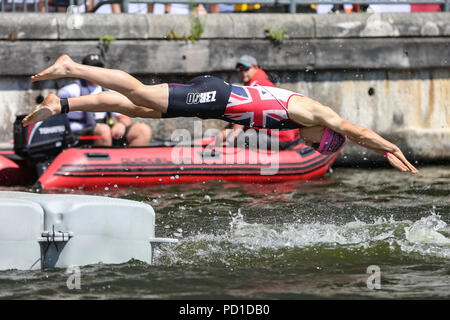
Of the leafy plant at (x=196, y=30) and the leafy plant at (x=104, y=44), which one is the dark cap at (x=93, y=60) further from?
the leafy plant at (x=196, y=30)

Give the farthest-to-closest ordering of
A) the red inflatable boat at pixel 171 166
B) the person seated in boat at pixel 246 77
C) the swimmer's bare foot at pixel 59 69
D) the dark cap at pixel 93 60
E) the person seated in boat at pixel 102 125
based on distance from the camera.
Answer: the person seated in boat at pixel 246 77 < the person seated in boat at pixel 102 125 < the dark cap at pixel 93 60 < the red inflatable boat at pixel 171 166 < the swimmer's bare foot at pixel 59 69

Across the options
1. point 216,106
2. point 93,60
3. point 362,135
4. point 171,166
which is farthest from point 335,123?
point 93,60

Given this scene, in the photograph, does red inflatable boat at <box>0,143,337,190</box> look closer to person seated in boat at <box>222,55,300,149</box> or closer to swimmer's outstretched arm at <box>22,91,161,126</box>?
person seated in boat at <box>222,55,300,149</box>

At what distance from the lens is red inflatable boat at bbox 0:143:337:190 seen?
34.3 feet

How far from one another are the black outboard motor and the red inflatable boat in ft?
0.84

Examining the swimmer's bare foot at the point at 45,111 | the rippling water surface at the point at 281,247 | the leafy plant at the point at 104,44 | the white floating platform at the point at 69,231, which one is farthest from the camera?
the leafy plant at the point at 104,44

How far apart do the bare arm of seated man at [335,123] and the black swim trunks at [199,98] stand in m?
0.61

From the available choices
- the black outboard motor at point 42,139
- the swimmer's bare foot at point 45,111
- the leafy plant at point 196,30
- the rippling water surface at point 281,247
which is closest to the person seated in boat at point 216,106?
the swimmer's bare foot at point 45,111

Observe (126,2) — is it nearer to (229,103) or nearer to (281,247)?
(229,103)

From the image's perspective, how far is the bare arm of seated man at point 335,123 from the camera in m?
7.27

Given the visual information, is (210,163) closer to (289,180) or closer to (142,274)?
(289,180)

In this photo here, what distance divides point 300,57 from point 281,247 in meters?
5.36

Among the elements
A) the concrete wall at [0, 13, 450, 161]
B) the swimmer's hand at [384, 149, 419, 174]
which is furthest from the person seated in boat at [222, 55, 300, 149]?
the swimmer's hand at [384, 149, 419, 174]

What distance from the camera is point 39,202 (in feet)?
20.1
